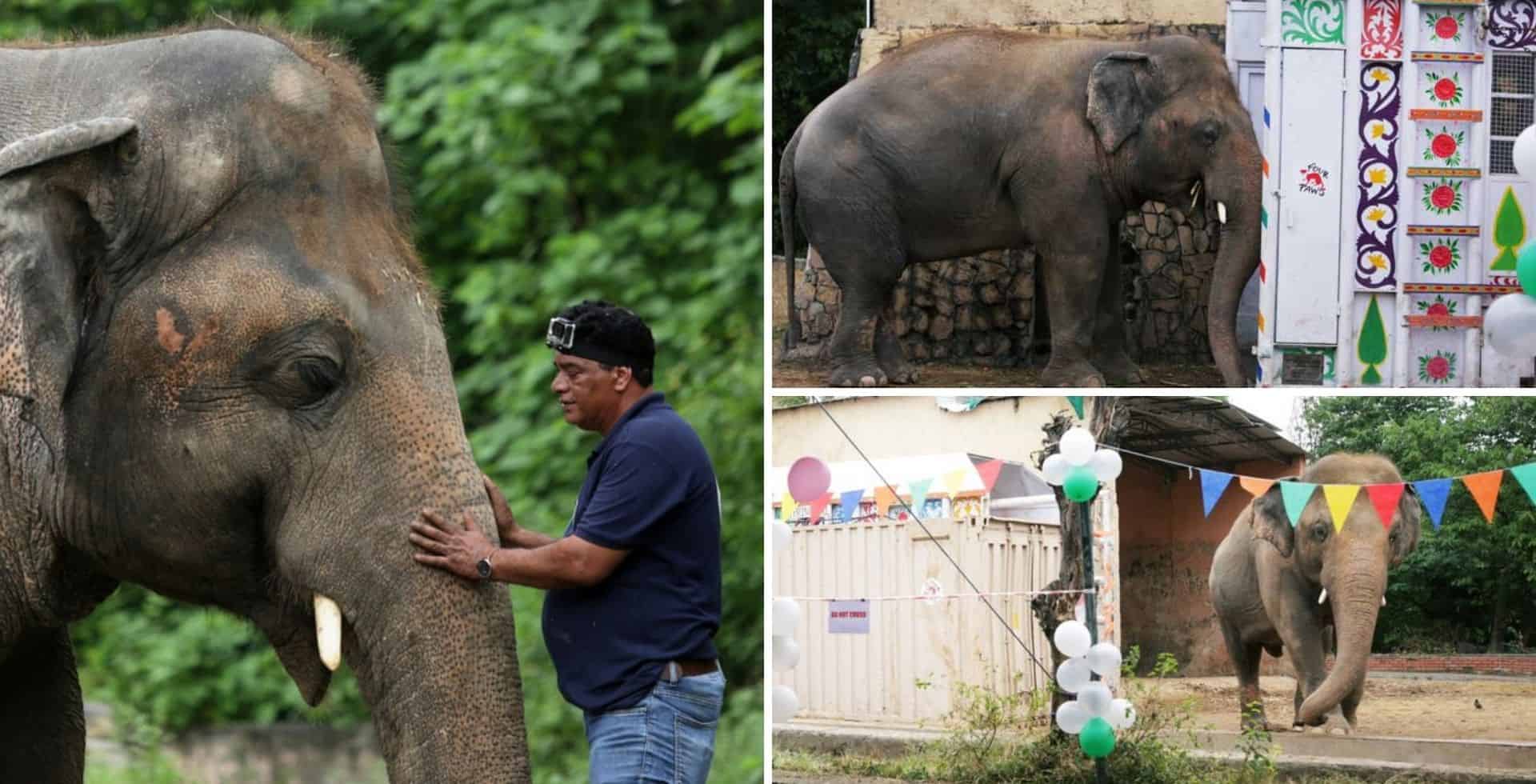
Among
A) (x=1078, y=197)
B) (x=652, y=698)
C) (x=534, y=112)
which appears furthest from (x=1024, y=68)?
(x=652, y=698)

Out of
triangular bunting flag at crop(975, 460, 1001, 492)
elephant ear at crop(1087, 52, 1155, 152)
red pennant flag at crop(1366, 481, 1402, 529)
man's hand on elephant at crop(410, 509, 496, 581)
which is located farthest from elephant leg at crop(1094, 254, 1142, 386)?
man's hand on elephant at crop(410, 509, 496, 581)

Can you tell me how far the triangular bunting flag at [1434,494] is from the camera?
592 centimetres

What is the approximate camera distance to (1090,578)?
6332 millimetres

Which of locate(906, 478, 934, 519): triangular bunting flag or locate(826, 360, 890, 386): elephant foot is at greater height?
locate(826, 360, 890, 386): elephant foot

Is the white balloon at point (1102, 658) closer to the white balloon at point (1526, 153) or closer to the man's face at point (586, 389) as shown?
the white balloon at point (1526, 153)

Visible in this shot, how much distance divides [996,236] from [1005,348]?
32cm

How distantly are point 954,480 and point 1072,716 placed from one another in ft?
2.66

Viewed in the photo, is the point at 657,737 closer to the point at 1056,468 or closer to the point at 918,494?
the point at 1056,468

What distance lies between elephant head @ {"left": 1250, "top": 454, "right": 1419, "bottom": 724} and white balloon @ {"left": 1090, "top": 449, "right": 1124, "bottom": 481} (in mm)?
803

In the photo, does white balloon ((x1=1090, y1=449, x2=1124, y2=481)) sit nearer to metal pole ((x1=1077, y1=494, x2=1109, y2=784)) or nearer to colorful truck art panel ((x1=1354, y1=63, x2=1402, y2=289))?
metal pole ((x1=1077, y1=494, x2=1109, y2=784))

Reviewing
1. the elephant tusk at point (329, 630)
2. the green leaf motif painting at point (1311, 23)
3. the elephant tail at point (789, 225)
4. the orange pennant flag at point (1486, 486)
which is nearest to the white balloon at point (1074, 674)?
the orange pennant flag at point (1486, 486)

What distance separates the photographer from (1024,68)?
218 inches

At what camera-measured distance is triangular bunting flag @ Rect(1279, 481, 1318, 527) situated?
6500mm

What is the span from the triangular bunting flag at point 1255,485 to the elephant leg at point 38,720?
4027 mm
